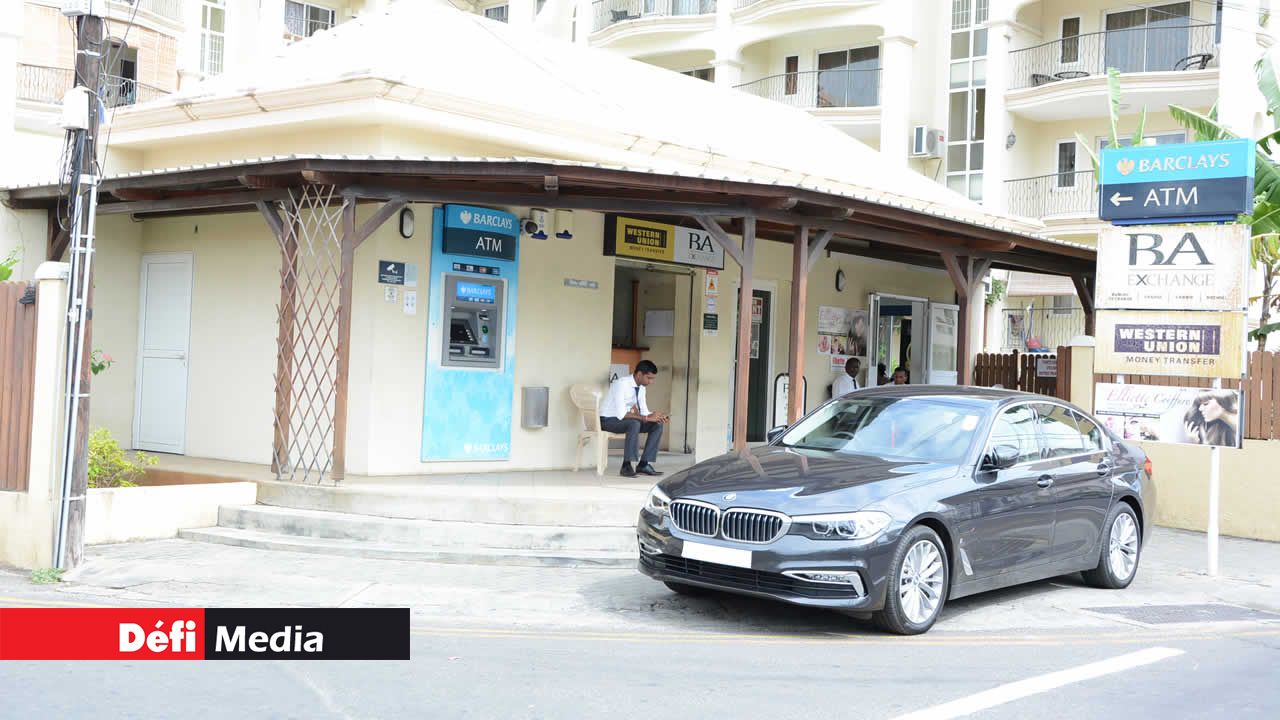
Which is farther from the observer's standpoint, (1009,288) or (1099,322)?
(1009,288)

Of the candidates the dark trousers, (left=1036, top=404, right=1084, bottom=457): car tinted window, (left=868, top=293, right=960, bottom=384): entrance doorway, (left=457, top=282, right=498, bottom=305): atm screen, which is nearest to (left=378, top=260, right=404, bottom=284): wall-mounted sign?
(left=457, top=282, right=498, bottom=305): atm screen

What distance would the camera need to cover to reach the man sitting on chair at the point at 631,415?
13.0 meters

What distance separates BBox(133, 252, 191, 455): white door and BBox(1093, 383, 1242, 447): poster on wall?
32.3ft

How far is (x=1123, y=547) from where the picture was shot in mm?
9906

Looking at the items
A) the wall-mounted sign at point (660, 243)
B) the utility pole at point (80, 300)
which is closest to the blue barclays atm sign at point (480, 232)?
the wall-mounted sign at point (660, 243)

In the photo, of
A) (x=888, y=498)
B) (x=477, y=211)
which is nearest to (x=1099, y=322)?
(x=888, y=498)

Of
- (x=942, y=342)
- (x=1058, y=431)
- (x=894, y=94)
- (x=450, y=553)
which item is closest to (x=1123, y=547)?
(x=1058, y=431)

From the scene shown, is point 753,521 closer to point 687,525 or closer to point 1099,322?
point 687,525

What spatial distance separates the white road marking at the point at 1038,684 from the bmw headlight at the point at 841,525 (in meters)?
1.28

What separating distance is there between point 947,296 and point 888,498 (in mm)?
13786

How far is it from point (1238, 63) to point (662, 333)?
58.6ft

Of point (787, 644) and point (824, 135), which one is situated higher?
point (824, 135)

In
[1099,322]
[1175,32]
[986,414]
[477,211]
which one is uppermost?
[1175,32]

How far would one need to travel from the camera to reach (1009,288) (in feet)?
109
